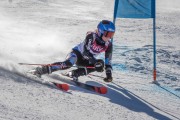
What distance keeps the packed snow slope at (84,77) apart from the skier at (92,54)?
33cm

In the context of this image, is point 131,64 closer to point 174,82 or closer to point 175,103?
point 174,82

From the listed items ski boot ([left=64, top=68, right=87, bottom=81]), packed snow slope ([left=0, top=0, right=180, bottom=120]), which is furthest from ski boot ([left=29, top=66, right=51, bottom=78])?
ski boot ([left=64, top=68, right=87, bottom=81])

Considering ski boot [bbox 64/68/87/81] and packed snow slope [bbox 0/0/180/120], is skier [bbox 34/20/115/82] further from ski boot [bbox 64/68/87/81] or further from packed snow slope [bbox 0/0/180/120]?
packed snow slope [bbox 0/0/180/120]

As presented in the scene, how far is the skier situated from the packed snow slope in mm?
327

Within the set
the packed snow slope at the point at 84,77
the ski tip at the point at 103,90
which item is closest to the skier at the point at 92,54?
the packed snow slope at the point at 84,77

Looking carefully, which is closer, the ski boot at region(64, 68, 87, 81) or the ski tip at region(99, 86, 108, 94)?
the ski tip at region(99, 86, 108, 94)

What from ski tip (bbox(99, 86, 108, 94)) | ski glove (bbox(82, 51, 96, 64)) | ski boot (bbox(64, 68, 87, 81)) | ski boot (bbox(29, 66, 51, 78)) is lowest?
ski tip (bbox(99, 86, 108, 94))

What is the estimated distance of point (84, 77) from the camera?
27.1 feet

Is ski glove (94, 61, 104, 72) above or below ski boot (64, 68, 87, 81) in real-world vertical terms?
above

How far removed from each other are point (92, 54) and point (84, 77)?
0.62 meters

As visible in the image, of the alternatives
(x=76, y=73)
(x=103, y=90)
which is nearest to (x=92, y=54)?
(x=76, y=73)

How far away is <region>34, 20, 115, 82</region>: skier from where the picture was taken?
24.7 feet

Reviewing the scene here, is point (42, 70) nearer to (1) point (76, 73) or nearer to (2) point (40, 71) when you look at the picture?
(2) point (40, 71)

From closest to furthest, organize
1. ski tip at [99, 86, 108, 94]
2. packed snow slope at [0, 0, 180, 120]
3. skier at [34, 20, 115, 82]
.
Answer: packed snow slope at [0, 0, 180, 120], ski tip at [99, 86, 108, 94], skier at [34, 20, 115, 82]
